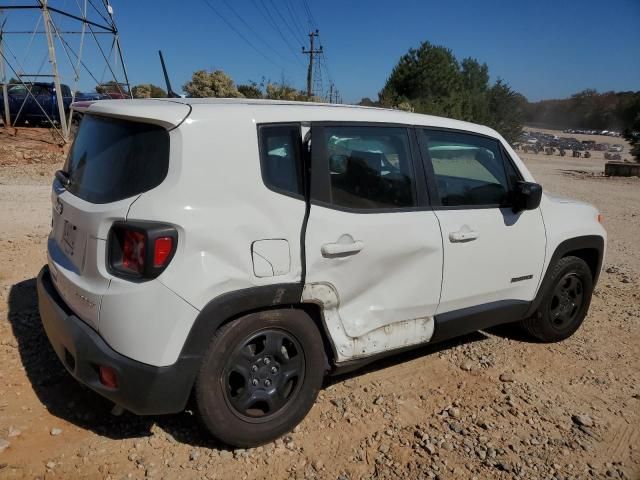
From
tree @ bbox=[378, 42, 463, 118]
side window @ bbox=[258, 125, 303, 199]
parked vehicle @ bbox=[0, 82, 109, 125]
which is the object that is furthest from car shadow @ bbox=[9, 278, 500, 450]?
tree @ bbox=[378, 42, 463, 118]

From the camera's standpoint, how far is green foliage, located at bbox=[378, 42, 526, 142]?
39656 millimetres

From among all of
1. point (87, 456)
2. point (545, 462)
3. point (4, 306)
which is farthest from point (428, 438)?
point (4, 306)

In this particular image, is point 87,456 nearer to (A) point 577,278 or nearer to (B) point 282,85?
(A) point 577,278

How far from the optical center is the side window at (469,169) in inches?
131

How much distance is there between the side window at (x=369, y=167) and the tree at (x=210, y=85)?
84.8 ft

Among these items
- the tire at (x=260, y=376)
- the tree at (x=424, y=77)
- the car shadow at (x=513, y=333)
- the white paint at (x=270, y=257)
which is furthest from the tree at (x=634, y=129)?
the white paint at (x=270, y=257)

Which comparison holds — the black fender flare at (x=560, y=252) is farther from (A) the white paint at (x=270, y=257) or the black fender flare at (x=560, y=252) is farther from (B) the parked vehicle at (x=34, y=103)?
(B) the parked vehicle at (x=34, y=103)

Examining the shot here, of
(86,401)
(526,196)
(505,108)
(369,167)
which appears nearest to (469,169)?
(526,196)

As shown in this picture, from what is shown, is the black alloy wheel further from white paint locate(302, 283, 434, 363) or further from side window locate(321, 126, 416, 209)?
side window locate(321, 126, 416, 209)

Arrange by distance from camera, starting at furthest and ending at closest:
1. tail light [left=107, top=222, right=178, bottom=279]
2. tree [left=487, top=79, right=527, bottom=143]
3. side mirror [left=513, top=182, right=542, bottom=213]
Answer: tree [left=487, top=79, right=527, bottom=143] < side mirror [left=513, top=182, right=542, bottom=213] < tail light [left=107, top=222, right=178, bottom=279]

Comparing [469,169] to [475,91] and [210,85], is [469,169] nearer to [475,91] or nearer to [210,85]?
[210,85]

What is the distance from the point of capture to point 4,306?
13.9 feet

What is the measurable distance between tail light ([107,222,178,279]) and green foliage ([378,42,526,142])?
1435 inches

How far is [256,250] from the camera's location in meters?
2.51
